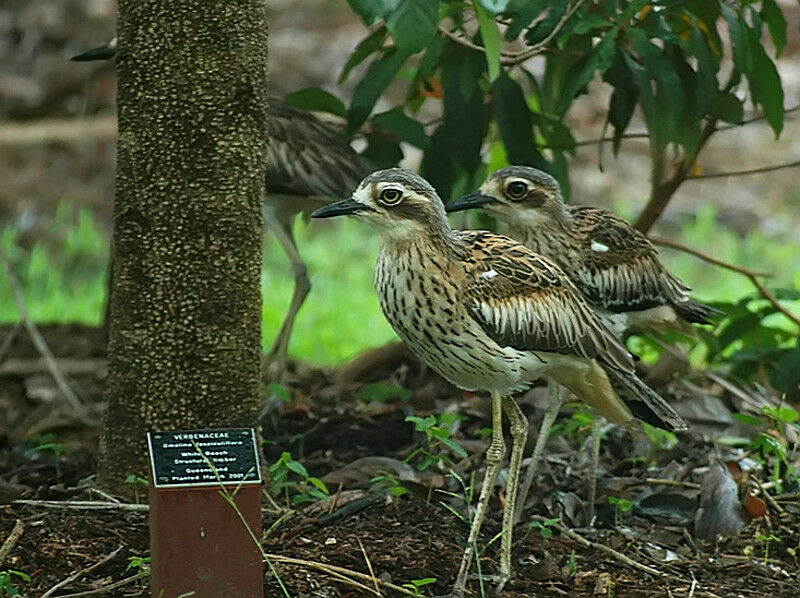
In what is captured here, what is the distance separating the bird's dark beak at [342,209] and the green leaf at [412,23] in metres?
0.81

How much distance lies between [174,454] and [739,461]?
2194 millimetres

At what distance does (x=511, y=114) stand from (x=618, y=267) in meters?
0.64

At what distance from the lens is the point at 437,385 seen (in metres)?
5.58

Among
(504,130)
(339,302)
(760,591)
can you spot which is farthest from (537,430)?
(339,302)

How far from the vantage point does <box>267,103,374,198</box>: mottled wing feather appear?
5.62m

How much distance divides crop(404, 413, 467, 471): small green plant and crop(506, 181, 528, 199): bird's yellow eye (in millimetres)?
743

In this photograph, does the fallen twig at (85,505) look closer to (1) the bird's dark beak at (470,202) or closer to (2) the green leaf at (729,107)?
(1) the bird's dark beak at (470,202)

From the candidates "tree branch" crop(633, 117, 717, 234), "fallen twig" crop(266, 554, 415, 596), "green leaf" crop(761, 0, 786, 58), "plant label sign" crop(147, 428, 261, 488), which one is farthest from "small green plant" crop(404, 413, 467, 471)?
"green leaf" crop(761, 0, 786, 58)

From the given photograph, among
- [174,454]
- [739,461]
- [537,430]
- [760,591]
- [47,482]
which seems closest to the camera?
[174,454]

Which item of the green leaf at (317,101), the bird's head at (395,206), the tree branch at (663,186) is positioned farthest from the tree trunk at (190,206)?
the tree branch at (663,186)

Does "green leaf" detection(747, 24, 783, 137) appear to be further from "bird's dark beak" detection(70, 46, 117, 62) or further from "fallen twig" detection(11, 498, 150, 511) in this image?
"fallen twig" detection(11, 498, 150, 511)

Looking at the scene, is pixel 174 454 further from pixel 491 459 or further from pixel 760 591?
pixel 760 591

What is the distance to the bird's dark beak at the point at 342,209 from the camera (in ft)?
11.6

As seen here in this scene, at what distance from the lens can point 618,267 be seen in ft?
14.9
